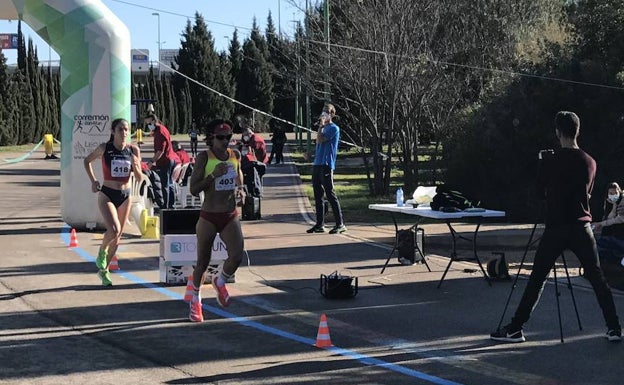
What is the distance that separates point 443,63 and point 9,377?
57.4 ft

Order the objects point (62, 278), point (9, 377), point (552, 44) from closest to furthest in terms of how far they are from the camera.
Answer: point (9, 377) < point (62, 278) < point (552, 44)

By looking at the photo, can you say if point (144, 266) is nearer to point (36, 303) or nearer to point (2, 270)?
point (2, 270)

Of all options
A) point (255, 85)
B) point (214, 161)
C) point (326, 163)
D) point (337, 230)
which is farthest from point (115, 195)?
point (255, 85)

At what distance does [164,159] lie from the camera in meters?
16.5

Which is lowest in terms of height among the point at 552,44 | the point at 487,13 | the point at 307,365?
the point at 307,365

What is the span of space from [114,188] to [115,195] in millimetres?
83

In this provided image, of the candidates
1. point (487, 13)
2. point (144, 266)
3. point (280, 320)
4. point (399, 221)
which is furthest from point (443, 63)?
point (280, 320)

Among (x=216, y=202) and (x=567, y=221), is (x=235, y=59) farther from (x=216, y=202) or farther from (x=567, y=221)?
(x=567, y=221)

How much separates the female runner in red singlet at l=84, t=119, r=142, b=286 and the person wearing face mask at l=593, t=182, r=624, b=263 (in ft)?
19.3

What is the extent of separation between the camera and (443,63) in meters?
22.1

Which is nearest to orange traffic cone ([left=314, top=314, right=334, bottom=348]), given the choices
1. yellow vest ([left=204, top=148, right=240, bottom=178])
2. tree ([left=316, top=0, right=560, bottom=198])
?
yellow vest ([left=204, top=148, right=240, bottom=178])

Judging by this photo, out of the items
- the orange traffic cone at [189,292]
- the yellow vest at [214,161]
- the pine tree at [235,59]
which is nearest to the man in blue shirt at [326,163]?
the orange traffic cone at [189,292]

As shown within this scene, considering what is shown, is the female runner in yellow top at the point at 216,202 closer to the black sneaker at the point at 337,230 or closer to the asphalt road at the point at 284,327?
the asphalt road at the point at 284,327

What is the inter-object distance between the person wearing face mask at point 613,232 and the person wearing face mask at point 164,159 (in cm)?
848
